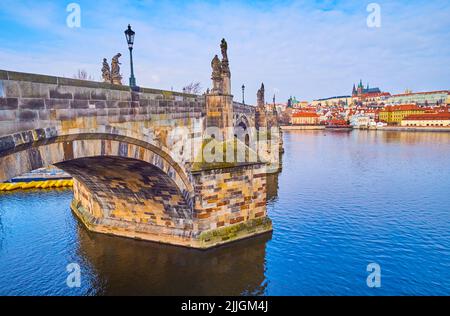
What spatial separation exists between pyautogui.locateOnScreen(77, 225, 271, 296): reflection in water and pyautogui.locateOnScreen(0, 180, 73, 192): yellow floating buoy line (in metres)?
13.0

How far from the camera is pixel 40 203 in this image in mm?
22516

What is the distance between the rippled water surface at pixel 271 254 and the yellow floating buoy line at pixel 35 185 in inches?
95.8

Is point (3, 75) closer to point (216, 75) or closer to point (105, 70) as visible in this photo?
point (105, 70)

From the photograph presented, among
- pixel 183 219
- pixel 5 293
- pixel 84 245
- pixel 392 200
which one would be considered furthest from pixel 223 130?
pixel 392 200

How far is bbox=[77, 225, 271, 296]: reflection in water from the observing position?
39.3 feet

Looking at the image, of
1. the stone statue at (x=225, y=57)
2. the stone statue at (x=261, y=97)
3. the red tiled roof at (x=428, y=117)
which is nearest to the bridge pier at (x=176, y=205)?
the stone statue at (x=225, y=57)

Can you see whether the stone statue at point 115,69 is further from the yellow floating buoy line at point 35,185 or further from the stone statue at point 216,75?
the yellow floating buoy line at point 35,185

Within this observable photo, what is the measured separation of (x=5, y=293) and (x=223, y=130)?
38.0 ft

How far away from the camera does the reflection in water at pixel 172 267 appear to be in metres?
12.0

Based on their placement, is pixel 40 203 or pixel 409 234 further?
pixel 40 203

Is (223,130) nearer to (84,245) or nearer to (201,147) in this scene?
(201,147)

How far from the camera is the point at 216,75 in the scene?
1577 cm

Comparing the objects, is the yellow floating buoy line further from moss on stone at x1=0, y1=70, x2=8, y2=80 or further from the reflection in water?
moss on stone at x1=0, y1=70, x2=8, y2=80
